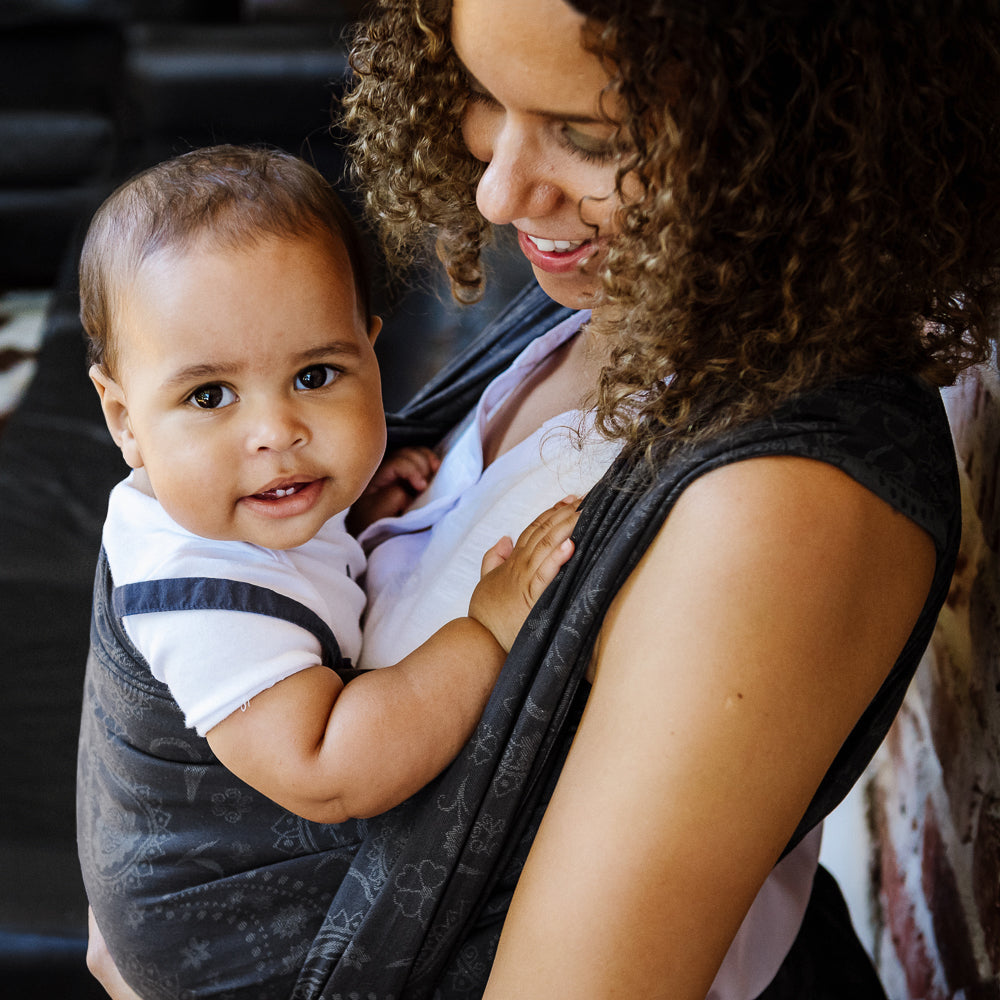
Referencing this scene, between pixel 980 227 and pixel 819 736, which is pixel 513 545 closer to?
pixel 819 736

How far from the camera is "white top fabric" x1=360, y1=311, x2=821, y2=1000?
1.03 meters

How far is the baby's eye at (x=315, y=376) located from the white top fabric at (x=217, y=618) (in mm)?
172

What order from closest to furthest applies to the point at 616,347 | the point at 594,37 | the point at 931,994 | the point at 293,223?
1. the point at 594,37
2. the point at 616,347
3. the point at 293,223
4. the point at 931,994

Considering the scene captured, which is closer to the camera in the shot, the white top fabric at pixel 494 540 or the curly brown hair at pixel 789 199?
the curly brown hair at pixel 789 199

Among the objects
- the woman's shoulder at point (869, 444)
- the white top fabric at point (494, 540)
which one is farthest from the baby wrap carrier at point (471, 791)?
the white top fabric at point (494, 540)

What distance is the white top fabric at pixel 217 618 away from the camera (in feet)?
3.25

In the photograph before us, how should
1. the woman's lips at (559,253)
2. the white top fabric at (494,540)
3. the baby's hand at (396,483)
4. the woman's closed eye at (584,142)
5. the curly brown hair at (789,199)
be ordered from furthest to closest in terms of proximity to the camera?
1. the baby's hand at (396,483)
2. the white top fabric at (494,540)
3. the woman's lips at (559,253)
4. the woman's closed eye at (584,142)
5. the curly brown hair at (789,199)

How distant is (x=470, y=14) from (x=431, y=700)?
560mm

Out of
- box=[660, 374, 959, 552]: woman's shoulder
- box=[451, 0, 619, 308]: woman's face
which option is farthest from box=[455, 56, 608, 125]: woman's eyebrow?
box=[660, 374, 959, 552]: woman's shoulder

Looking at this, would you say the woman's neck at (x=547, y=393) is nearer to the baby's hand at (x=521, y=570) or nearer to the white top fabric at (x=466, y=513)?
the white top fabric at (x=466, y=513)

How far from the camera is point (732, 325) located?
0.79 meters

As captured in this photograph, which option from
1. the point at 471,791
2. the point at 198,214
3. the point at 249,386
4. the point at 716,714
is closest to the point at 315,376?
the point at 249,386

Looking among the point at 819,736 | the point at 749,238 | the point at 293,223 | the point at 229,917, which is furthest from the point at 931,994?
the point at 293,223

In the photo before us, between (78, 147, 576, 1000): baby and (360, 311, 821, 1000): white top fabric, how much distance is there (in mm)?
50
